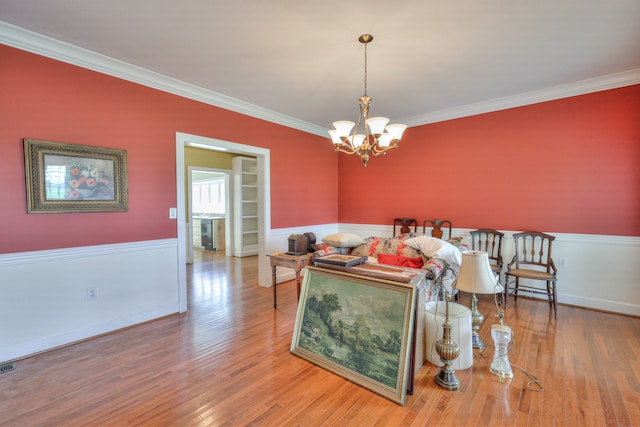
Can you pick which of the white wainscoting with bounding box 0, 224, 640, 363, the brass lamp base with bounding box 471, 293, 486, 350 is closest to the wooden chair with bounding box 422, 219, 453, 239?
the white wainscoting with bounding box 0, 224, 640, 363

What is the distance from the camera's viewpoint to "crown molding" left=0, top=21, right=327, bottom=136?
2.43 meters

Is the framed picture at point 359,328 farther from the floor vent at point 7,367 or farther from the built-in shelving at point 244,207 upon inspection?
the built-in shelving at point 244,207

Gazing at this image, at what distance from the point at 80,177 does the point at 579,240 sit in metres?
5.72

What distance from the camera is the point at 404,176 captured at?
5137 millimetres

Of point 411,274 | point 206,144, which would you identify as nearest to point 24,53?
point 206,144

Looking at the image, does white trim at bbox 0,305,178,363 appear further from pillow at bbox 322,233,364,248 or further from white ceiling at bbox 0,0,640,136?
white ceiling at bbox 0,0,640,136

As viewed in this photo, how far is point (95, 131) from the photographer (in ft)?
9.45

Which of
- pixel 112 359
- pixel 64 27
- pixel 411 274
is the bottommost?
pixel 112 359

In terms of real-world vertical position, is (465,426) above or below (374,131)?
below

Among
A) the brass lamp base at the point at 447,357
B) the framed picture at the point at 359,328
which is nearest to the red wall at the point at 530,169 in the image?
the brass lamp base at the point at 447,357

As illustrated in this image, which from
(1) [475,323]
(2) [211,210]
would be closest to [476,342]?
(1) [475,323]

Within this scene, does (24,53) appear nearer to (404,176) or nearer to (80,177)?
(80,177)

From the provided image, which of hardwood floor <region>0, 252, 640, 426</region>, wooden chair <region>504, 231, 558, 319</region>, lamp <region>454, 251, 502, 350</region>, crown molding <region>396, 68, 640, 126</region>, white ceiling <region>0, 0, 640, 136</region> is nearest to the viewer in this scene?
hardwood floor <region>0, 252, 640, 426</region>

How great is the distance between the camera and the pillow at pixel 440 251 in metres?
2.82
